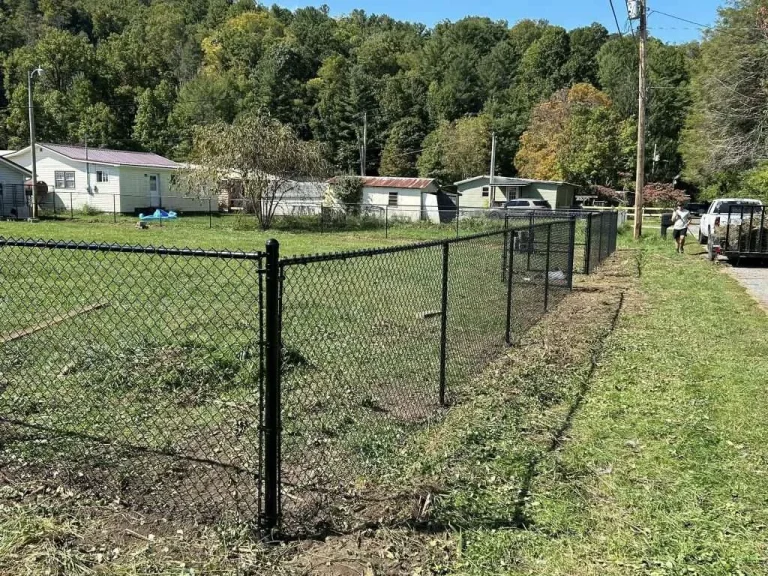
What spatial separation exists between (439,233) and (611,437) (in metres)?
23.0

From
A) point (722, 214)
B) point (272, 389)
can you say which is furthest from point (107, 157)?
point (272, 389)

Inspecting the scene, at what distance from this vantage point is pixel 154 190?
129ft

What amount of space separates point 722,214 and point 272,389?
59.4 feet

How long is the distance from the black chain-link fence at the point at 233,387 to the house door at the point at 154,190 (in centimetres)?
3110

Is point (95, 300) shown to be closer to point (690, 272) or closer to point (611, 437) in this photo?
point (611, 437)

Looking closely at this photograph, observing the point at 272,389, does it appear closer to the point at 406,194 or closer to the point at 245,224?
the point at 245,224

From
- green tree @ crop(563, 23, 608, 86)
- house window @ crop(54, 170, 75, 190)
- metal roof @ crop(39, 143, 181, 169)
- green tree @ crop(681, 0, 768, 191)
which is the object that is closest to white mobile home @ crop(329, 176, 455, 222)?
metal roof @ crop(39, 143, 181, 169)

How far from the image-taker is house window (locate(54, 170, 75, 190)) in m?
37.5

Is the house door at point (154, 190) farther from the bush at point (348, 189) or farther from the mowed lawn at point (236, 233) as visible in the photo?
the bush at point (348, 189)

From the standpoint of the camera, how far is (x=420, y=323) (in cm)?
807

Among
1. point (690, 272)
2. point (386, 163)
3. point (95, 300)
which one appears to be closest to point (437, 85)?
point (386, 163)

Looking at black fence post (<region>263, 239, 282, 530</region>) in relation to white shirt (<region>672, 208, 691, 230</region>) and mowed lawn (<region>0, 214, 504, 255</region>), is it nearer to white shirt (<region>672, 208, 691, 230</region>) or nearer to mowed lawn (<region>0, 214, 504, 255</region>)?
mowed lawn (<region>0, 214, 504, 255</region>)

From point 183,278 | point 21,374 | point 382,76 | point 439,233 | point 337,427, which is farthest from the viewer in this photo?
point 382,76

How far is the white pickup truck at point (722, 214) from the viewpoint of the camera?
1688 centimetres
